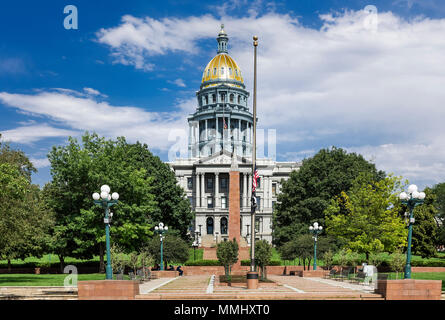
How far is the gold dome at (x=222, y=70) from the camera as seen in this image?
12381 centimetres

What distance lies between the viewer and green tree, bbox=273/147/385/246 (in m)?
53.0

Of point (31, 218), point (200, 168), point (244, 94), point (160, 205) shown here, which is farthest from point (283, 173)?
point (31, 218)

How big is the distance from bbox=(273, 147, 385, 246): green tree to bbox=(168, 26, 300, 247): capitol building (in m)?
18.9

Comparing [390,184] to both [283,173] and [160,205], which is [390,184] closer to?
[160,205]

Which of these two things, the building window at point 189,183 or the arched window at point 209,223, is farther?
the building window at point 189,183

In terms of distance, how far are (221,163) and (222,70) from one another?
35806 mm

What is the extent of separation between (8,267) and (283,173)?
71.4 m

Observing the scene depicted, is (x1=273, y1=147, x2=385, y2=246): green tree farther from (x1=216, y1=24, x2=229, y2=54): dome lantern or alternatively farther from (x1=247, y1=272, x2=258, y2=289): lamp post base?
(x1=216, y1=24, x2=229, y2=54): dome lantern

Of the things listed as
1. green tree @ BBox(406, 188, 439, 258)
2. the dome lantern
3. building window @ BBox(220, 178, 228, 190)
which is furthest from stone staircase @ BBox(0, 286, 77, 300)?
the dome lantern

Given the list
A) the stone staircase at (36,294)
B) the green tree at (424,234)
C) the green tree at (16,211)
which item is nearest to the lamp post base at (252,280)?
the stone staircase at (36,294)

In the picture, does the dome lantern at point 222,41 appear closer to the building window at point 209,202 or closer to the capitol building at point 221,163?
the capitol building at point 221,163

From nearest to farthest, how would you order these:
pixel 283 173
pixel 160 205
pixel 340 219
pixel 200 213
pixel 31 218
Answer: pixel 31 218
pixel 340 219
pixel 160 205
pixel 200 213
pixel 283 173
